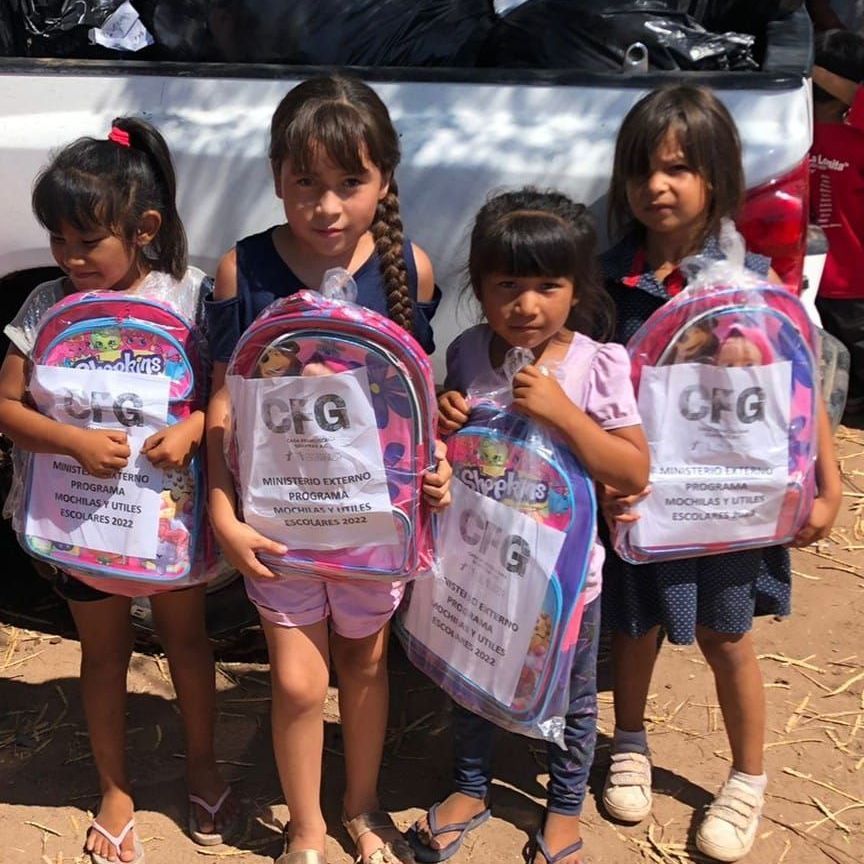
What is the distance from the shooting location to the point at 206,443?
2689mm

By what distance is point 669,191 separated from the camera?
265 centimetres

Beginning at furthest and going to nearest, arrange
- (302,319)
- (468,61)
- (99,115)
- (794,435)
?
(468,61)
(99,115)
(794,435)
(302,319)

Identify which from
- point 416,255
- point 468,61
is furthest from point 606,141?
point 468,61

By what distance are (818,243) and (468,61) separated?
1178mm

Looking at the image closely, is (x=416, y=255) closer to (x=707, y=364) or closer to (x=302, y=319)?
(x=302, y=319)

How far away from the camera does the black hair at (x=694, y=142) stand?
2.63m

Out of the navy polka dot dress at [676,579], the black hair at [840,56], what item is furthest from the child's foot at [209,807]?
the black hair at [840,56]

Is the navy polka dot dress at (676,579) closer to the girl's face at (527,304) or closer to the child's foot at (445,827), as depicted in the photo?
the girl's face at (527,304)

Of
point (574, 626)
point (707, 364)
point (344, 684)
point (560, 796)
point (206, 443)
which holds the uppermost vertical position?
point (707, 364)

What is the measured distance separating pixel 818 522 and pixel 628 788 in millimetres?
891

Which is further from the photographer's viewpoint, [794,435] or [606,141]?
[606,141]

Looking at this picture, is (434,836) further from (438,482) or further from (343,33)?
(343,33)

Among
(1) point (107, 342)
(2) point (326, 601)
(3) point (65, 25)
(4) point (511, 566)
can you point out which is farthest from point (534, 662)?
(3) point (65, 25)

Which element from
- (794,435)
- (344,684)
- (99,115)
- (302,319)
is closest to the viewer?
(302,319)
